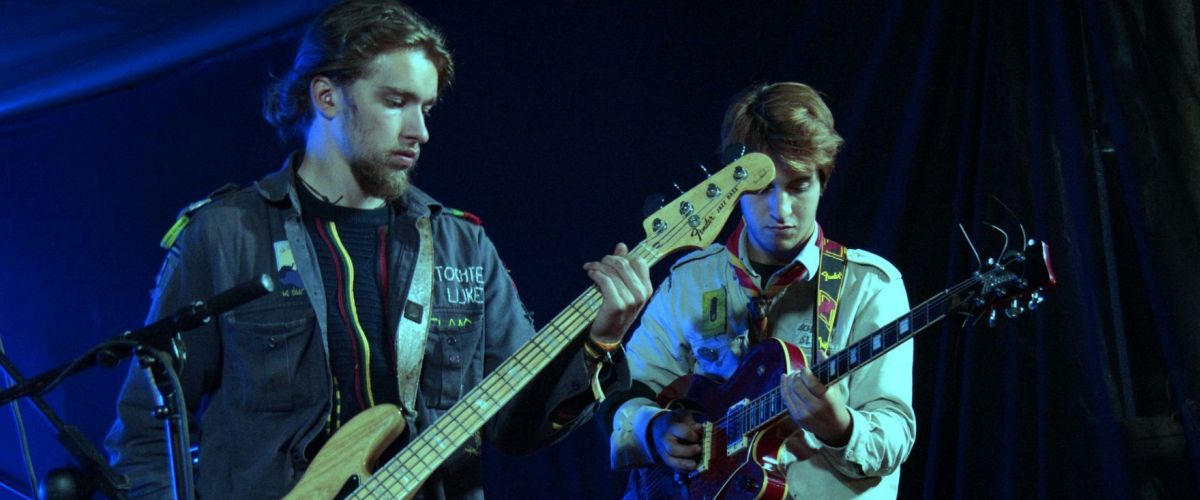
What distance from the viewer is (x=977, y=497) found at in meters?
3.55

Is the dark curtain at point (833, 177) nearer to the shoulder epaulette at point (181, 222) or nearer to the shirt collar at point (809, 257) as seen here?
the shirt collar at point (809, 257)

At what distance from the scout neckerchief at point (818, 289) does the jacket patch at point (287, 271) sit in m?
1.38

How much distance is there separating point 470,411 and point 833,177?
1.96 m

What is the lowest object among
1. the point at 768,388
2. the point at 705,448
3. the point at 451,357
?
the point at 451,357

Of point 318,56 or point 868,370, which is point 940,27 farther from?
point 318,56

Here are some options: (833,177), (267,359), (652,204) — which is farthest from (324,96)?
(833,177)

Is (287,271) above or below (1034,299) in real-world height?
below

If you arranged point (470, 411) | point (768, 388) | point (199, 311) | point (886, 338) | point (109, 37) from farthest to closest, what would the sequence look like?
point (109, 37) < point (768, 388) < point (886, 338) < point (470, 411) < point (199, 311)

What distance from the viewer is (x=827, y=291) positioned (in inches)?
129

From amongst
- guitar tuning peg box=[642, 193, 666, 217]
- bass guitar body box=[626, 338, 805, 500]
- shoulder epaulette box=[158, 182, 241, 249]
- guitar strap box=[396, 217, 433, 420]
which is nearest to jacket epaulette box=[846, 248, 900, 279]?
bass guitar body box=[626, 338, 805, 500]

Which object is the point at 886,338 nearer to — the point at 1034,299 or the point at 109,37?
the point at 1034,299

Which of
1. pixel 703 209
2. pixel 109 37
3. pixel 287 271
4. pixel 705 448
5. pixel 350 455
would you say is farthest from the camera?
pixel 109 37

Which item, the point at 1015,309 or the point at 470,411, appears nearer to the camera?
the point at 470,411

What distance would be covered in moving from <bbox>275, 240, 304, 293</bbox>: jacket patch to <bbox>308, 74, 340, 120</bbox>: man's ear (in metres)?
0.37
